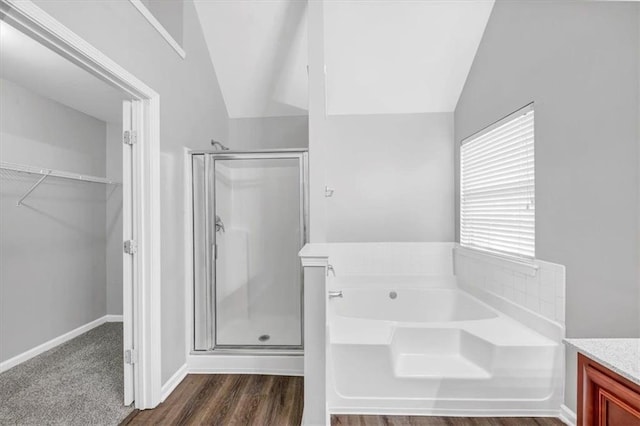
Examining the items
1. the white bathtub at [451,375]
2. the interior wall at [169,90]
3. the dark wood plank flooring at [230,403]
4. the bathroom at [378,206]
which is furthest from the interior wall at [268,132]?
the dark wood plank flooring at [230,403]

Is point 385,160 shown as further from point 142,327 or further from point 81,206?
point 81,206

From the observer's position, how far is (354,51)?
9.62 ft

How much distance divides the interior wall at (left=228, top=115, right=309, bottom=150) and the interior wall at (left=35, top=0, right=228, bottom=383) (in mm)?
555

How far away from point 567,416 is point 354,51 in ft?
10.0

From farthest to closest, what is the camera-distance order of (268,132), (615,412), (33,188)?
(268,132), (33,188), (615,412)

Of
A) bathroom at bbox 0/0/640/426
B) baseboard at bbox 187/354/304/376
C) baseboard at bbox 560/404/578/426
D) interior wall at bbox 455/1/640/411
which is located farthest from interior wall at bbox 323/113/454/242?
baseboard at bbox 560/404/578/426

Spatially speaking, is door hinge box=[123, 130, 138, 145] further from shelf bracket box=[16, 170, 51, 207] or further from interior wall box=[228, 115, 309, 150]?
interior wall box=[228, 115, 309, 150]

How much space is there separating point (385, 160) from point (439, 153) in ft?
1.85

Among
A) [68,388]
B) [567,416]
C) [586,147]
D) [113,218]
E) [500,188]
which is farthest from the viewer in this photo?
[113,218]

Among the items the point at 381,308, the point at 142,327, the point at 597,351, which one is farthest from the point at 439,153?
the point at 142,327

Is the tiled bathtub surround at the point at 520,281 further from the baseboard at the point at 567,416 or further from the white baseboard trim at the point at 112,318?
the white baseboard trim at the point at 112,318

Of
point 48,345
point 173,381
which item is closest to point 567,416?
point 173,381

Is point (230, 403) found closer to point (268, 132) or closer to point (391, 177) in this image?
point (391, 177)

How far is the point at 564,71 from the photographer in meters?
1.88
